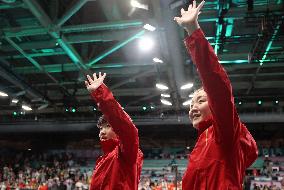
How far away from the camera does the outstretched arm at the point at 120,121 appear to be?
128 inches

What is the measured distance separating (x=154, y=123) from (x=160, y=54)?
308 inches

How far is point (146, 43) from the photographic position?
902 centimetres

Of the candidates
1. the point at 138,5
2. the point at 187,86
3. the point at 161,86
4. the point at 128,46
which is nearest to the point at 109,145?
the point at 138,5

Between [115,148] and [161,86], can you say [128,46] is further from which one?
[115,148]

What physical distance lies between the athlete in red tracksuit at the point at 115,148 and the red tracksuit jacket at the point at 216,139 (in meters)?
0.94

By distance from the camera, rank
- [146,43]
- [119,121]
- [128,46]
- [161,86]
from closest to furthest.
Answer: [119,121]
[146,43]
[128,46]
[161,86]

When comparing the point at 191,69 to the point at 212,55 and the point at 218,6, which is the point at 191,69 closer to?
the point at 218,6

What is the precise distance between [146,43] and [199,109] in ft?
21.8

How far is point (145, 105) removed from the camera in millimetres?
16688

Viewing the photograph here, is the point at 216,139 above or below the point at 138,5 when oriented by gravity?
below

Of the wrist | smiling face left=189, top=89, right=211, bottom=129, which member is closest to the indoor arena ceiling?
smiling face left=189, top=89, right=211, bottom=129

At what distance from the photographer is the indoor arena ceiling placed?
25.8ft

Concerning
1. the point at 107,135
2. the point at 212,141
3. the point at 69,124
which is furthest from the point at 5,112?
the point at 212,141

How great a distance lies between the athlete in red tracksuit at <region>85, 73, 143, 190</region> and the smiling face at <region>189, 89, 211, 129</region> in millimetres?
879
